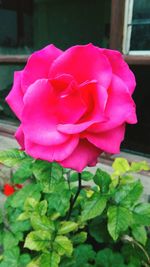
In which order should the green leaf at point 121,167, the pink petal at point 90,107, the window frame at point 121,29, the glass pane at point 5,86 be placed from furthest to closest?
1. the glass pane at point 5,86
2. the window frame at point 121,29
3. the green leaf at point 121,167
4. the pink petal at point 90,107

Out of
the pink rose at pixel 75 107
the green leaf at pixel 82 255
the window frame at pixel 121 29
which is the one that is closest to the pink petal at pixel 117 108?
the pink rose at pixel 75 107

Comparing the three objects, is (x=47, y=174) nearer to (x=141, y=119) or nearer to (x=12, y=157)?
(x=12, y=157)

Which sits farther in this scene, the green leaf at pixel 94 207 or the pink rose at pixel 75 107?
the green leaf at pixel 94 207

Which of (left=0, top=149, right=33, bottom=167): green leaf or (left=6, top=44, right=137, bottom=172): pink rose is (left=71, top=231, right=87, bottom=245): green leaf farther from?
(left=6, top=44, right=137, bottom=172): pink rose

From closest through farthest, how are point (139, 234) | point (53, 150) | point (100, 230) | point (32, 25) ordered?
point (53, 150) < point (139, 234) < point (100, 230) < point (32, 25)

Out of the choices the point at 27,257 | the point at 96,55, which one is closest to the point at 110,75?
the point at 96,55

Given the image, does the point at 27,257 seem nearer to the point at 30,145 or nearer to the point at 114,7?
the point at 30,145

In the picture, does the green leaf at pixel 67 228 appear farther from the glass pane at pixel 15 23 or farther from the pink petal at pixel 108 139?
the glass pane at pixel 15 23

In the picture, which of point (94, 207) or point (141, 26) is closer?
point (94, 207)

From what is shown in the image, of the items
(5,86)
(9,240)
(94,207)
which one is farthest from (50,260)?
(5,86)
